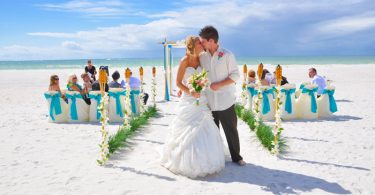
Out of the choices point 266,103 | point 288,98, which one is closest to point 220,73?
point 266,103

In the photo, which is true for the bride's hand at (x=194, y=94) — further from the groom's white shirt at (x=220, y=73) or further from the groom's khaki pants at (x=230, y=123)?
the groom's khaki pants at (x=230, y=123)

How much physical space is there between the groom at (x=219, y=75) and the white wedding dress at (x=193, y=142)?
0.57ft

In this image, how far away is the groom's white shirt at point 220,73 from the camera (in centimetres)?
551

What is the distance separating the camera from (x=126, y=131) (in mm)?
8203

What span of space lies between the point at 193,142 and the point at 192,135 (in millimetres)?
103

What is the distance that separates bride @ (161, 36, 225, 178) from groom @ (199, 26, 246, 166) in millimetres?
145

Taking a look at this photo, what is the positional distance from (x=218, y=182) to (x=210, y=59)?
6.01ft

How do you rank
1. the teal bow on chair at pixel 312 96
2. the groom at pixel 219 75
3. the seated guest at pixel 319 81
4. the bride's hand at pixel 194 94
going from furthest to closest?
the seated guest at pixel 319 81 → the teal bow on chair at pixel 312 96 → the groom at pixel 219 75 → the bride's hand at pixel 194 94

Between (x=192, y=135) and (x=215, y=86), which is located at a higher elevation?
(x=215, y=86)

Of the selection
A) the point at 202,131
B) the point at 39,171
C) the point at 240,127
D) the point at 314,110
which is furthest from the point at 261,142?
the point at 39,171

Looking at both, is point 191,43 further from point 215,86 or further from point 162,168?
point 162,168

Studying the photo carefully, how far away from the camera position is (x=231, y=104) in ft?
18.7

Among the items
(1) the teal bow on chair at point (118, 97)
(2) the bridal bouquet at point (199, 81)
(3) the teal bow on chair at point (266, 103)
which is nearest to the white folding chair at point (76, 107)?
(1) the teal bow on chair at point (118, 97)

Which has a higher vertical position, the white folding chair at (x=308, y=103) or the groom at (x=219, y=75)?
the groom at (x=219, y=75)
